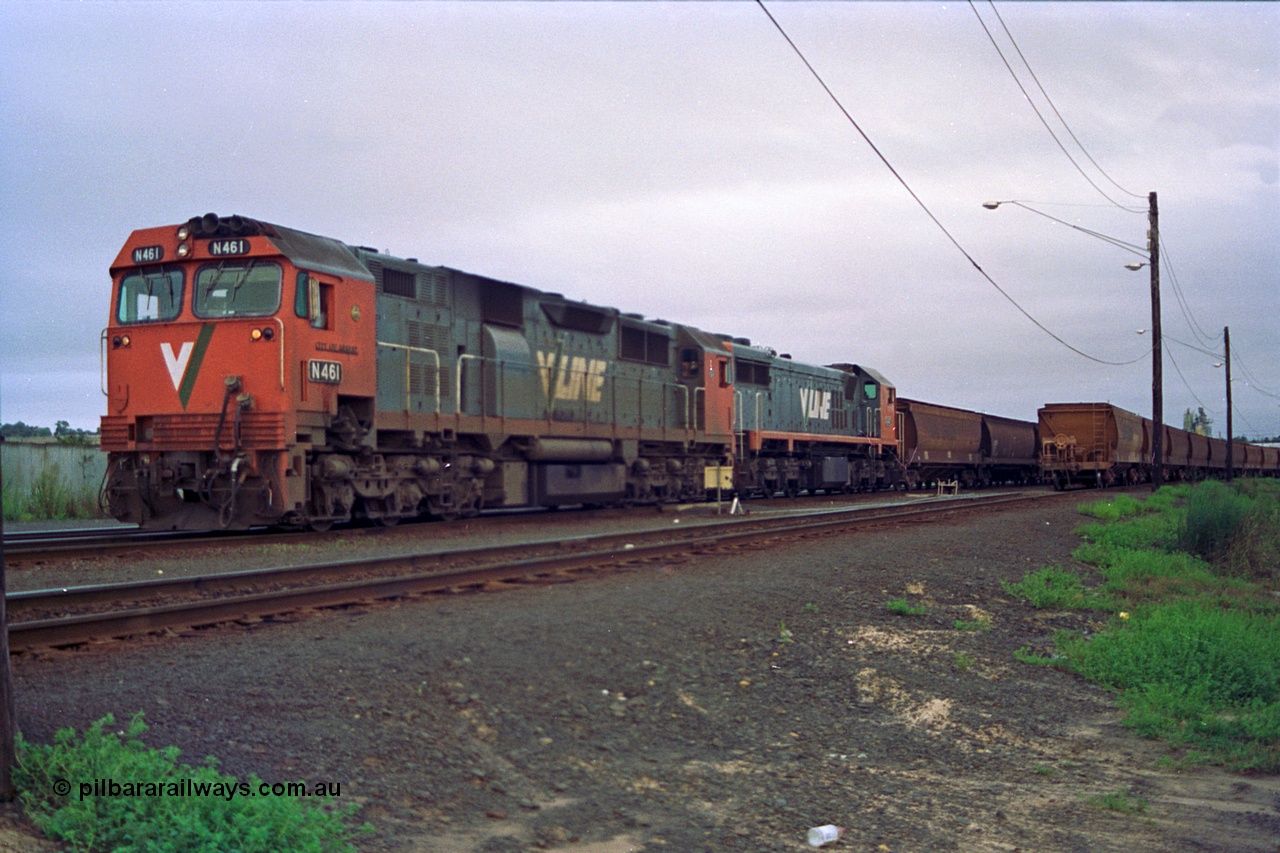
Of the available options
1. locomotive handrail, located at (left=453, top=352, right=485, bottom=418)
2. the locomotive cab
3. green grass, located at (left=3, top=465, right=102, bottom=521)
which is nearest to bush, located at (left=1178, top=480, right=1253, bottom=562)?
locomotive handrail, located at (left=453, top=352, right=485, bottom=418)

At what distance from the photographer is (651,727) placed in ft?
18.1

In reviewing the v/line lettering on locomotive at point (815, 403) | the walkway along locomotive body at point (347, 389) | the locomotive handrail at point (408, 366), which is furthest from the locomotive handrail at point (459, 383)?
the v/line lettering on locomotive at point (815, 403)

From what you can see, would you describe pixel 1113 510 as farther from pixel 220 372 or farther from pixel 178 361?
pixel 178 361

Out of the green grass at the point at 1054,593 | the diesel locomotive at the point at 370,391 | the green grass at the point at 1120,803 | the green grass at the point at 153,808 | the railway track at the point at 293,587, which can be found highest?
the diesel locomotive at the point at 370,391

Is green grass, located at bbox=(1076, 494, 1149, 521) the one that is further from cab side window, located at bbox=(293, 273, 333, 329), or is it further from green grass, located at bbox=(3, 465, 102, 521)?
green grass, located at bbox=(3, 465, 102, 521)

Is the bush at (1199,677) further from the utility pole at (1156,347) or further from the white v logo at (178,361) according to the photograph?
the utility pole at (1156,347)

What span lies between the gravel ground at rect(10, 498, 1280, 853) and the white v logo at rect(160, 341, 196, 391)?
21.0ft

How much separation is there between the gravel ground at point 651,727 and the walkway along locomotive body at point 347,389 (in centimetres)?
541

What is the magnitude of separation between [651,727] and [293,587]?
4.37 metres

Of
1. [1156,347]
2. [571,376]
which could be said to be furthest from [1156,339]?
[571,376]

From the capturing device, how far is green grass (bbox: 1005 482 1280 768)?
249 inches

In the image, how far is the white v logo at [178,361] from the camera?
12539 mm

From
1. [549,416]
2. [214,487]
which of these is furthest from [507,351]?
[214,487]

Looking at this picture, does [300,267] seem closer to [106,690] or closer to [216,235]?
[216,235]
